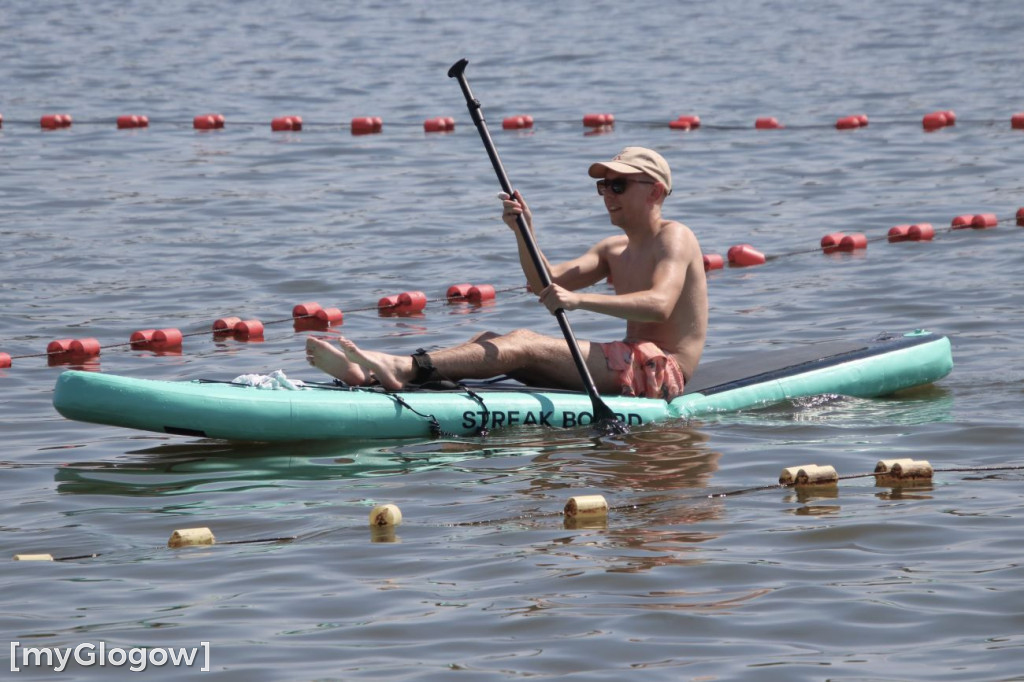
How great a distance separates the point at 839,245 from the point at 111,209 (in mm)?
6484

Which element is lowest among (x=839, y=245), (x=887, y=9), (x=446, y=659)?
(x=446, y=659)

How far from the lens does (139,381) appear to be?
23.1 feet

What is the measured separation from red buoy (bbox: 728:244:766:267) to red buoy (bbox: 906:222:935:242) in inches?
50.5

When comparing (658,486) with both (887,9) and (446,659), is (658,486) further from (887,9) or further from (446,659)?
(887,9)

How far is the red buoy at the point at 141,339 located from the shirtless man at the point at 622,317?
2788 mm

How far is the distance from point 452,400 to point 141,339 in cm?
317

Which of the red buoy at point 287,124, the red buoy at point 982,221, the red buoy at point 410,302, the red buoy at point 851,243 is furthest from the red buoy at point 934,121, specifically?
the red buoy at point 410,302

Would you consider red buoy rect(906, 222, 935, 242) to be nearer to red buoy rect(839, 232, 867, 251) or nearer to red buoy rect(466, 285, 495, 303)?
red buoy rect(839, 232, 867, 251)

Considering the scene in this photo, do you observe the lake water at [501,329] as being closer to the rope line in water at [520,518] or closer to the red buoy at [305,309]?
the rope line in water at [520,518]

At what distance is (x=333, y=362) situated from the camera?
290 inches

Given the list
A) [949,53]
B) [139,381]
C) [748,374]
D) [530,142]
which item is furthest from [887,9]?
[139,381]

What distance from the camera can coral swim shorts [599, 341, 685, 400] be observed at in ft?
25.4

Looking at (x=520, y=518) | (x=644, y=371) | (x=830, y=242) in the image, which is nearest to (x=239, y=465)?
(x=520, y=518)

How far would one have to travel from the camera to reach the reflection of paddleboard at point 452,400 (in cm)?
701
